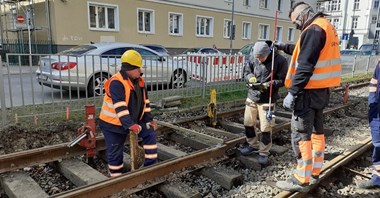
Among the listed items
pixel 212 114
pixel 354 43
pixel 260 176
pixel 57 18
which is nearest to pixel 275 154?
pixel 260 176

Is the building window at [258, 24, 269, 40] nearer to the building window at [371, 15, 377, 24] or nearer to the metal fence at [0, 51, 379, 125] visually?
the metal fence at [0, 51, 379, 125]

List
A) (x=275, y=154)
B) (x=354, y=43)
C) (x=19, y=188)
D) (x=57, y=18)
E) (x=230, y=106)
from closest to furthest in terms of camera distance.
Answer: (x=19, y=188) → (x=275, y=154) → (x=230, y=106) → (x=57, y=18) → (x=354, y=43)

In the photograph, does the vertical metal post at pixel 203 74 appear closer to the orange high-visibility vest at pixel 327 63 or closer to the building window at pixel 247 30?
the orange high-visibility vest at pixel 327 63

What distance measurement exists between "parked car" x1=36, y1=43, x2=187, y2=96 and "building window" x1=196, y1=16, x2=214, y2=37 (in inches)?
733

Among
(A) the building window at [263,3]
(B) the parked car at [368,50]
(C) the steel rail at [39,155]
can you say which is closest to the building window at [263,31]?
(A) the building window at [263,3]

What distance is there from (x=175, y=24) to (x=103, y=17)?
678 centimetres

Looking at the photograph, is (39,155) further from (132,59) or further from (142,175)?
(132,59)

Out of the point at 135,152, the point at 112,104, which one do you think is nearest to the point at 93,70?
the point at 112,104

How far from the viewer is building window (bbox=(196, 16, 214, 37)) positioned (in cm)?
2782

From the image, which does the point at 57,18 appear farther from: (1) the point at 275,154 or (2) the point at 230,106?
(1) the point at 275,154

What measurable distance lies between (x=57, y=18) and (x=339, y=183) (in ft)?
60.8

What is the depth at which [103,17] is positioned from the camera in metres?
21.1

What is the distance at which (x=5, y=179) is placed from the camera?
11.9 feet

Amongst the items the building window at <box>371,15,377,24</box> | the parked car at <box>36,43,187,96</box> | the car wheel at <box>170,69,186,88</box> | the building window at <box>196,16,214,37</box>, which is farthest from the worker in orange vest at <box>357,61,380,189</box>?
the building window at <box>371,15,377,24</box>
